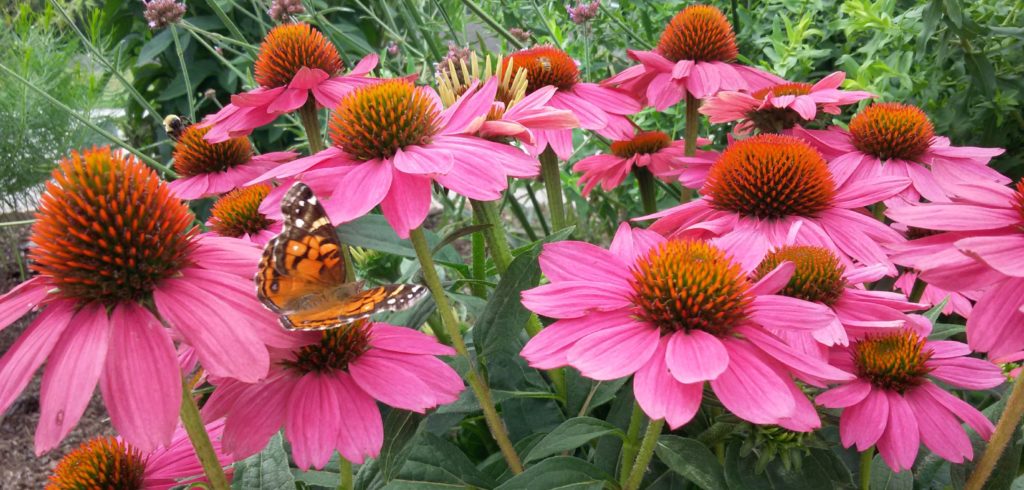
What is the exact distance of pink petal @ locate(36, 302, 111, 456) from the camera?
0.63 m

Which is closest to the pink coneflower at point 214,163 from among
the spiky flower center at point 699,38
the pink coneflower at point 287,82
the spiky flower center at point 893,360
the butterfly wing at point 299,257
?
the pink coneflower at point 287,82

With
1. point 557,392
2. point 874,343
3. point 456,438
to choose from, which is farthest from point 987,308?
point 456,438

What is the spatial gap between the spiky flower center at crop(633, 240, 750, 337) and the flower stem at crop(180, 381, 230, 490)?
445 mm

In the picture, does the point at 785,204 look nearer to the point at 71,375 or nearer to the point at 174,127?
the point at 71,375

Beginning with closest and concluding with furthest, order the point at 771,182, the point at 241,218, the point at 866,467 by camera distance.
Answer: the point at 866,467 → the point at 771,182 → the point at 241,218

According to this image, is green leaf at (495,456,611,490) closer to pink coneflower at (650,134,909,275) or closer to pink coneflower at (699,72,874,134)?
pink coneflower at (650,134,909,275)

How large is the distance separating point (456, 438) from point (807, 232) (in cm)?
83

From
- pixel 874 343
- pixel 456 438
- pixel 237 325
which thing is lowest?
pixel 456 438

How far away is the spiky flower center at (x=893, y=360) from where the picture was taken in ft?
2.95

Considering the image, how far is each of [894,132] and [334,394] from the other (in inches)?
39.9

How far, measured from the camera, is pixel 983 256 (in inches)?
26.6

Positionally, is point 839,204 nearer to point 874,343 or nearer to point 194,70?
point 874,343

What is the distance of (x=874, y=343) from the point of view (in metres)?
0.93

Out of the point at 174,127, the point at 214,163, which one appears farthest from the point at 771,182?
the point at 174,127
